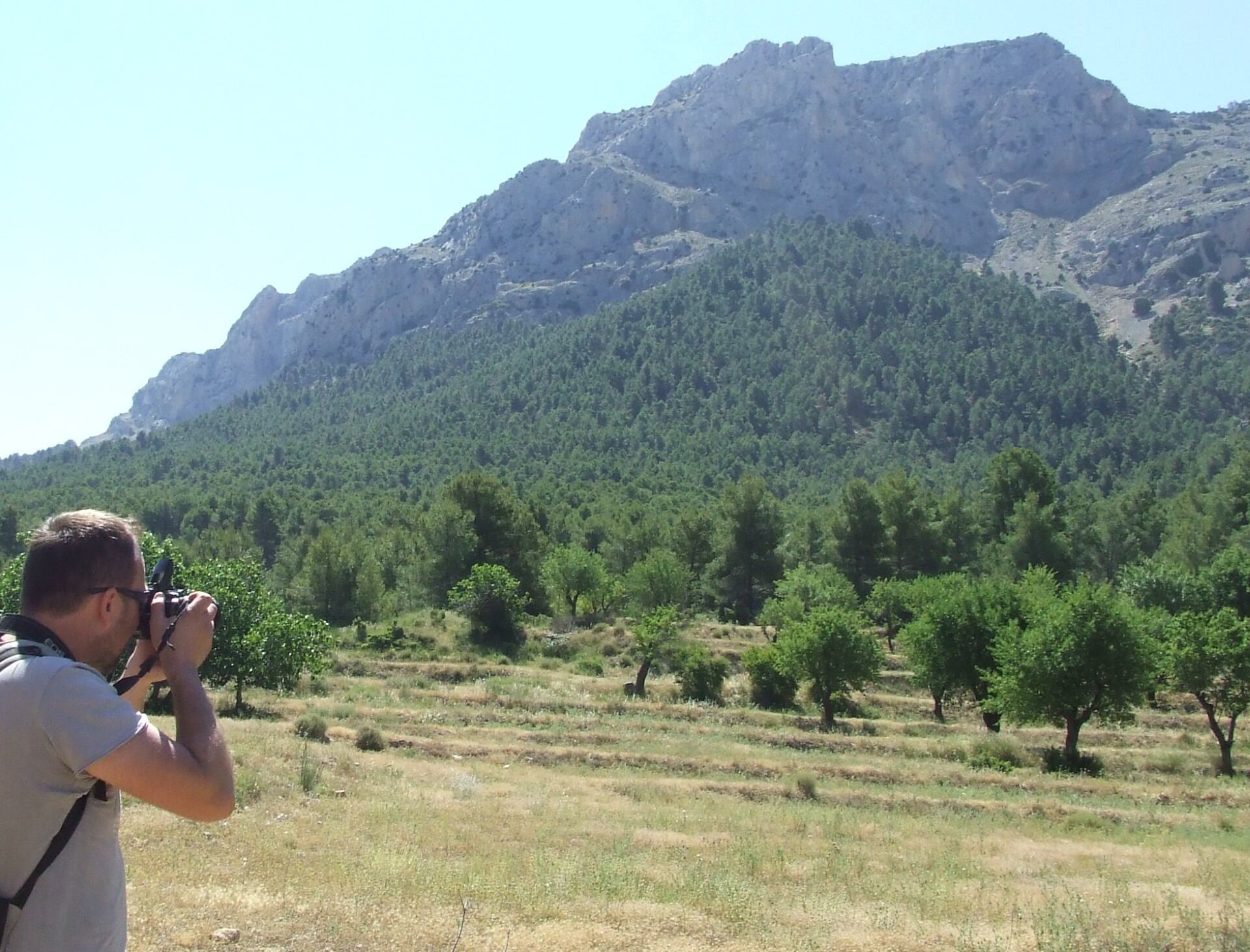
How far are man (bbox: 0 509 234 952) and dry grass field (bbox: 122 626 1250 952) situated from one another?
5.74 m

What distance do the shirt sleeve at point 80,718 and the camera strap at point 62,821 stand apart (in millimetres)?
146

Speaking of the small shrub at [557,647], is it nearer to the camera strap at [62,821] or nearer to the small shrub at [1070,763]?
the small shrub at [1070,763]

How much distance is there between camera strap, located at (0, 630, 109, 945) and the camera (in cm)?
288

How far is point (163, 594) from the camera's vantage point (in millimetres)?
3449

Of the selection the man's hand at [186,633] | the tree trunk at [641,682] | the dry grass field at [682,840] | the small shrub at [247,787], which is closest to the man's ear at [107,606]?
the man's hand at [186,633]

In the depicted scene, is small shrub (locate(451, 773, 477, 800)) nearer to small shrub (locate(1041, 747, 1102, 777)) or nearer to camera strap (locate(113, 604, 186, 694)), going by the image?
camera strap (locate(113, 604, 186, 694))

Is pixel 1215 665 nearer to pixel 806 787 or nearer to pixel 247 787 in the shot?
pixel 806 787

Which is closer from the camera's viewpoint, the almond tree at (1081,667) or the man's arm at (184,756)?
the man's arm at (184,756)

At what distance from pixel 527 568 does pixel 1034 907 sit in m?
57.4

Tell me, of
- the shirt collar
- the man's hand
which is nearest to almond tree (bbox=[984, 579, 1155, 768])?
the man's hand

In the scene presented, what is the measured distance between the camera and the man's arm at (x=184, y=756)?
2904mm

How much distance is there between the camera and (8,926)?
9.47ft

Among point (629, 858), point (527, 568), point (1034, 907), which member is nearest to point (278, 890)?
point (629, 858)

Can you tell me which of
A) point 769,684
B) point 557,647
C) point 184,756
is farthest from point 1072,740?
point 184,756
